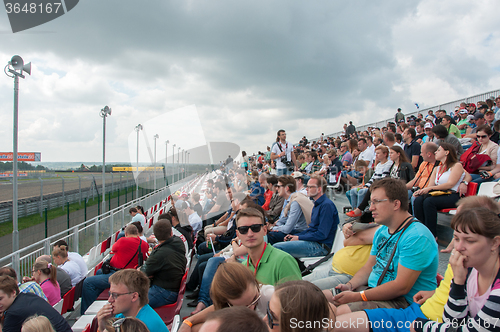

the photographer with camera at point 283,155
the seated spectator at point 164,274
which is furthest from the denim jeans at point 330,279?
the photographer with camera at point 283,155

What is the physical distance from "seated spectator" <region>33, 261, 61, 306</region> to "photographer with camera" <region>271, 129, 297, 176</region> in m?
7.01

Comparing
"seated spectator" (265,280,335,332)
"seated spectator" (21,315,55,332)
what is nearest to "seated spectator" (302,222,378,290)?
"seated spectator" (265,280,335,332)

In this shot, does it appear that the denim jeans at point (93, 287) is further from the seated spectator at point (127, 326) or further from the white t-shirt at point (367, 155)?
the white t-shirt at point (367, 155)

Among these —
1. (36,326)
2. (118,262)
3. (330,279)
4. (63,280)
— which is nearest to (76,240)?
A: (63,280)

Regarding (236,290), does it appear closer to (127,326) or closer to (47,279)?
A: (127,326)

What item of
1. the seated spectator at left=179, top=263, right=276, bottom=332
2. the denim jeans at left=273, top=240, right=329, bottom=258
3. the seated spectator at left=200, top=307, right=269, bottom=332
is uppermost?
the seated spectator at left=200, top=307, right=269, bottom=332

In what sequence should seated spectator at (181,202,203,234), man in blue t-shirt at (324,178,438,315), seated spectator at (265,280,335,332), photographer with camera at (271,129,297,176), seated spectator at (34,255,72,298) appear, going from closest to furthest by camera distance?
seated spectator at (265,280,335,332) → man in blue t-shirt at (324,178,438,315) → seated spectator at (34,255,72,298) → seated spectator at (181,202,203,234) → photographer with camera at (271,129,297,176)

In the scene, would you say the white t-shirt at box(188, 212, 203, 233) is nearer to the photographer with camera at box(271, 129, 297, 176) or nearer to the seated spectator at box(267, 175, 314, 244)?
the seated spectator at box(267, 175, 314, 244)

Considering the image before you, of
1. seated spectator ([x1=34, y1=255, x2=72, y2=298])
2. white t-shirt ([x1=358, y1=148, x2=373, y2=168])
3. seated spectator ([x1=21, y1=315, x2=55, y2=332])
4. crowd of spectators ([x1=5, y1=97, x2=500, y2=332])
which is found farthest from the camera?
white t-shirt ([x1=358, y1=148, x2=373, y2=168])

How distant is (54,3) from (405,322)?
9.44m

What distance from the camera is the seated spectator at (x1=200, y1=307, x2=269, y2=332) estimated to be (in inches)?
46.7

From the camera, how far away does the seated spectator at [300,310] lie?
5.02 ft

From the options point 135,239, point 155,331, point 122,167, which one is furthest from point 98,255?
point 122,167

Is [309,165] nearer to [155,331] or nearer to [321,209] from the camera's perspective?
[321,209]
